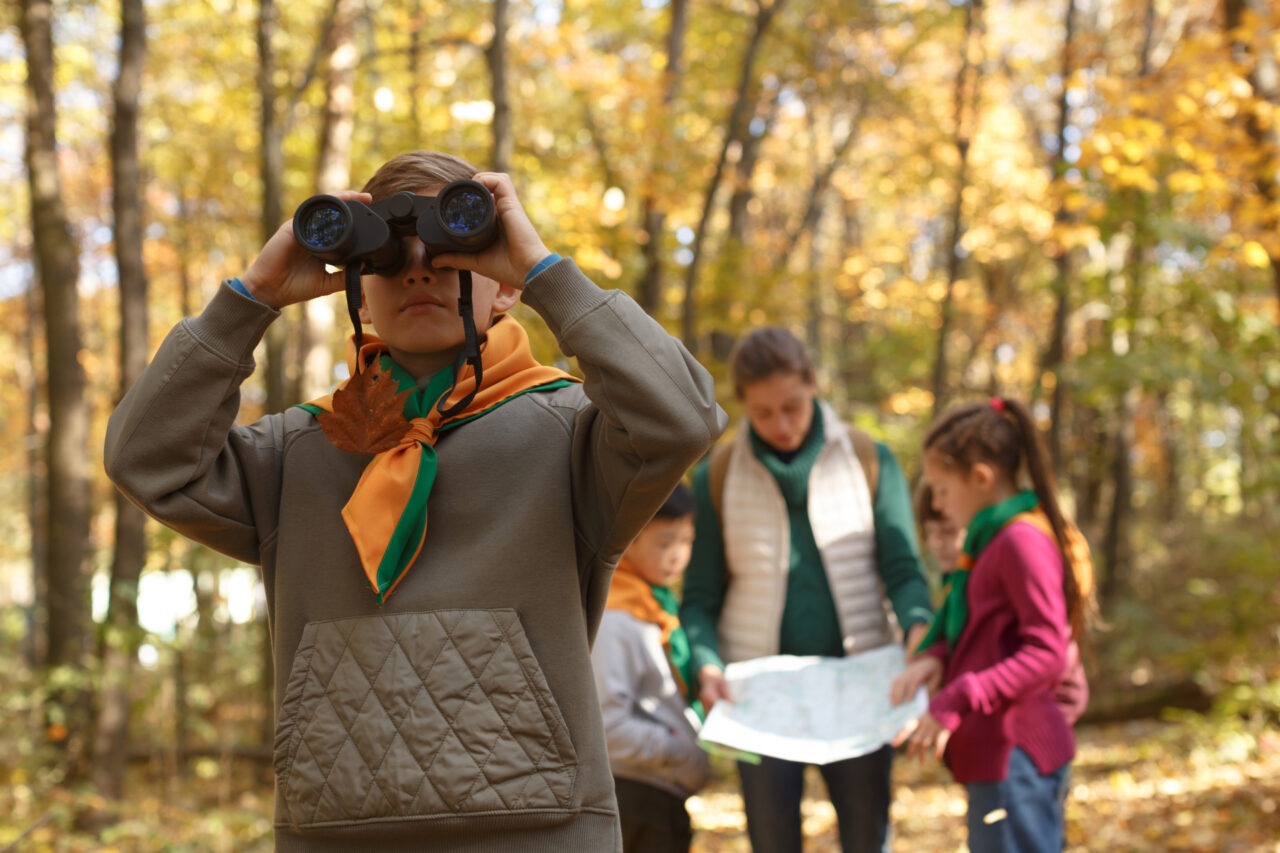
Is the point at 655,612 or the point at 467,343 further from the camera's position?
the point at 655,612

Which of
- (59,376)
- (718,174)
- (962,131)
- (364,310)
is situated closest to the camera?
(364,310)

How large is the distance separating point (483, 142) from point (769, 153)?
8.27 meters

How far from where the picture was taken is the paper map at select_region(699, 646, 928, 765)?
280 centimetres

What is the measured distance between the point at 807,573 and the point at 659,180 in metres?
6.08

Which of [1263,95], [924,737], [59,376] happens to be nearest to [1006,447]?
[924,737]

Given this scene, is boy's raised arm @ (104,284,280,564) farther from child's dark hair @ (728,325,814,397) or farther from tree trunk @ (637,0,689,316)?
tree trunk @ (637,0,689,316)

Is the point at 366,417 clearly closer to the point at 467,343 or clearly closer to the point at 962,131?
the point at 467,343

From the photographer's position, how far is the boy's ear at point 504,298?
1859 millimetres

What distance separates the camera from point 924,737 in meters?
2.67

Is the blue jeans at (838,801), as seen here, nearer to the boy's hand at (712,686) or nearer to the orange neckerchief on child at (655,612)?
the boy's hand at (712,686)

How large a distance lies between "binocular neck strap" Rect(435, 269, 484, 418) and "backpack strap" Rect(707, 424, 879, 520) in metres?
1.78

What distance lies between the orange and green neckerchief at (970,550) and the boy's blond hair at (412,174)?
1825mm

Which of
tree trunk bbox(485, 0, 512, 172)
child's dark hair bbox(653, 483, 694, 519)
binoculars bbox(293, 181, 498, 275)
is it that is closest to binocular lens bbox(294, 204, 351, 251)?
binoculars bbox(293, 181, 498, 275)

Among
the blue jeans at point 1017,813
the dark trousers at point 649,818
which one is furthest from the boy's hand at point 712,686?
the blue jeans at point 1017,813
